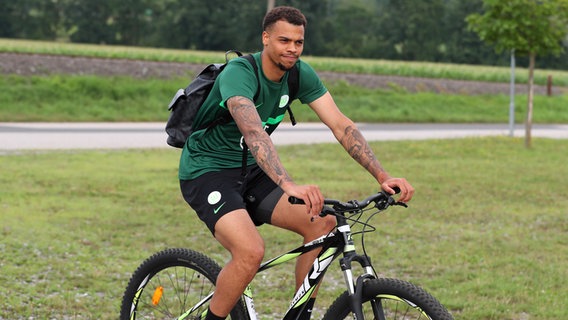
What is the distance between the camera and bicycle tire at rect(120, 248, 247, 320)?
4617mm

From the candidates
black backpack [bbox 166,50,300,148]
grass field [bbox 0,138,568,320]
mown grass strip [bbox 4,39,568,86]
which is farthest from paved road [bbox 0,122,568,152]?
black backpack [bbox 166,50,300,148]

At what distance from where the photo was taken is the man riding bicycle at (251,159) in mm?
3914

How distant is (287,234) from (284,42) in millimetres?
5517

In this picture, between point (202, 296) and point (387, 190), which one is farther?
point (202, 296)

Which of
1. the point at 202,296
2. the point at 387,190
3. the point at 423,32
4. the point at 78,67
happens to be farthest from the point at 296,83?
the point at 423,32

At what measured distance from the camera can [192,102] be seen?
14.0 feet

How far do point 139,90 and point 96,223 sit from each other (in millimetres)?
19541

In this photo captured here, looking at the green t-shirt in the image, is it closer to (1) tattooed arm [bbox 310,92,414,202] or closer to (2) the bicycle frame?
(1) tattooed arm [bbox 310,92,414,202]

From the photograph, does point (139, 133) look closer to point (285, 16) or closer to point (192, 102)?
point (192, 102)

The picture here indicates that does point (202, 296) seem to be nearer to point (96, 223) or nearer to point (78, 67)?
point (96, 223)

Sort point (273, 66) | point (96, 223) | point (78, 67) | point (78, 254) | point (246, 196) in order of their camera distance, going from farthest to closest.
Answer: point (78, 67)
point (96, 223)
point (78, 254)
point (246, 196)
point (273, 66)

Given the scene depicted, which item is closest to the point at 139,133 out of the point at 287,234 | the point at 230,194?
the point at 287,234

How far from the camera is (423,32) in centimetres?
7731

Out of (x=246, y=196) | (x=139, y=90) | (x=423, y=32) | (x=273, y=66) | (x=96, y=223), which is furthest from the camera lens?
(x=423, y=32)
